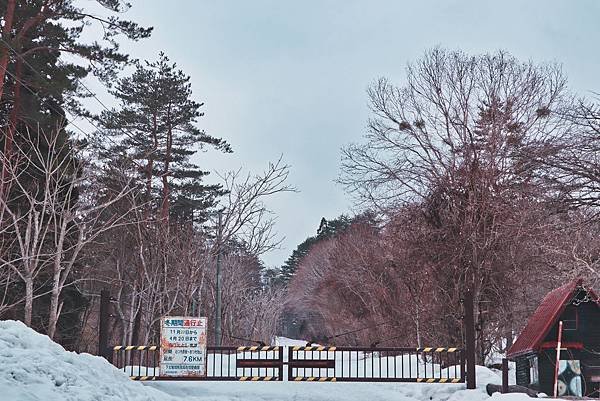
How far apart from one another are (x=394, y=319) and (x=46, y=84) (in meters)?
19.3

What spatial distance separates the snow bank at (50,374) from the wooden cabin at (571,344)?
9.03 metres

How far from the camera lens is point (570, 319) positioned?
1694cm

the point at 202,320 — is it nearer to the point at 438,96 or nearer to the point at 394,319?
the point at 438,96

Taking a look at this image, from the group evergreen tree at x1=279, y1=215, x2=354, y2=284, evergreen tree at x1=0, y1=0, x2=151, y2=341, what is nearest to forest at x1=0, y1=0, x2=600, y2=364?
evergreen tree at x1=0, y1=0, x2=151, y2=341

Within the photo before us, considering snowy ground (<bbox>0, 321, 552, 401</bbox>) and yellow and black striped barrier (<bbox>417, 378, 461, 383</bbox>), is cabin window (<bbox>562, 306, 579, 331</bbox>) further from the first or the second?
yellow and black striped barrier (<bbox>417, 378, 461, 383</bbox>)

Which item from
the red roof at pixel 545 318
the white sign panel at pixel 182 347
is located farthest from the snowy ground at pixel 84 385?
the red roof at pixel 545 318

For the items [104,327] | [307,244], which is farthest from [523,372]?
[307,244]

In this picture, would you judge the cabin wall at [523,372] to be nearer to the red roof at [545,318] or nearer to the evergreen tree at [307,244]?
the red roof at [545,318]

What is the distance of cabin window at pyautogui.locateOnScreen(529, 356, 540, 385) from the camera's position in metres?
17.1

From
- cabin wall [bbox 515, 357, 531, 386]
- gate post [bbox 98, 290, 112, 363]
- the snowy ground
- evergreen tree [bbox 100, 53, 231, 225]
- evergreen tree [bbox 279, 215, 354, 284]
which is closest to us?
the snowy ground

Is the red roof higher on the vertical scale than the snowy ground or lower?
higher

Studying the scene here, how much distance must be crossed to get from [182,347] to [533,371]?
27.7 ft

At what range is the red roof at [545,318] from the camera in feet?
54.0

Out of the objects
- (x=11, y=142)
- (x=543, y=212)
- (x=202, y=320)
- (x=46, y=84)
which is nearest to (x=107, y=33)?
(x=46, y=84)
